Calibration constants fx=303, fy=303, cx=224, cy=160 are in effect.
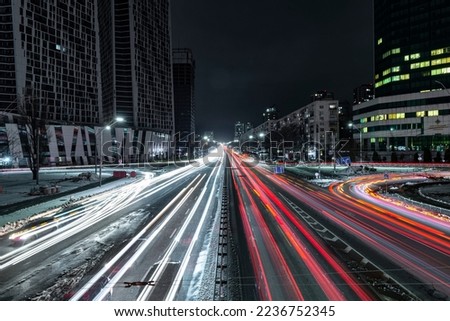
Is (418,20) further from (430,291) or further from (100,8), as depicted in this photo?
(100,8)

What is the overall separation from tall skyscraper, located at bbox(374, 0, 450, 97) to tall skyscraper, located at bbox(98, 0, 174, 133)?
11126cm

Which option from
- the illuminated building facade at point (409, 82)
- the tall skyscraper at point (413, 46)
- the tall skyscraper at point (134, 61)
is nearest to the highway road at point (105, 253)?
the illuminated building facade at point (409, 82)

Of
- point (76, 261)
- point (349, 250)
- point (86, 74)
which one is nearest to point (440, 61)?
point (349, 250)

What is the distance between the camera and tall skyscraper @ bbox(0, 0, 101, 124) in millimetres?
92000

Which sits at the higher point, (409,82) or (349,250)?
(409,82)

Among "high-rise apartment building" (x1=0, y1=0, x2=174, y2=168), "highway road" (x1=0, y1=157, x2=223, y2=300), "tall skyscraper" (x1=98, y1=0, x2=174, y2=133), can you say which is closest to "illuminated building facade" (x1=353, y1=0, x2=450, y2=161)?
"highway road" (x1=0, y1=157, x2=223, y2=300)

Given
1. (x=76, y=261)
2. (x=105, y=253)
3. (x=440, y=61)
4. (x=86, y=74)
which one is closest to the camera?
(x=76, y=261)

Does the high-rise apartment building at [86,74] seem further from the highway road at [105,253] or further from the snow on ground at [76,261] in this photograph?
the snow on ground at [76,261]

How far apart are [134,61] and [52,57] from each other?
176 ft

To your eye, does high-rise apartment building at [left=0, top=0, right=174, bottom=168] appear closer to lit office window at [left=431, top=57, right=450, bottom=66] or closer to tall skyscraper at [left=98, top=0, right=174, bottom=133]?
tall skyscraper at [left=98, top=0, right=174, bottom=133]

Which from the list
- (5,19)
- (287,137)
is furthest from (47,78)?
(287,137)

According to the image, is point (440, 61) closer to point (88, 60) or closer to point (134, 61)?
point (88, 60)

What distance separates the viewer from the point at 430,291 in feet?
29.7

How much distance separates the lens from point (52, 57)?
103312 millimetres
